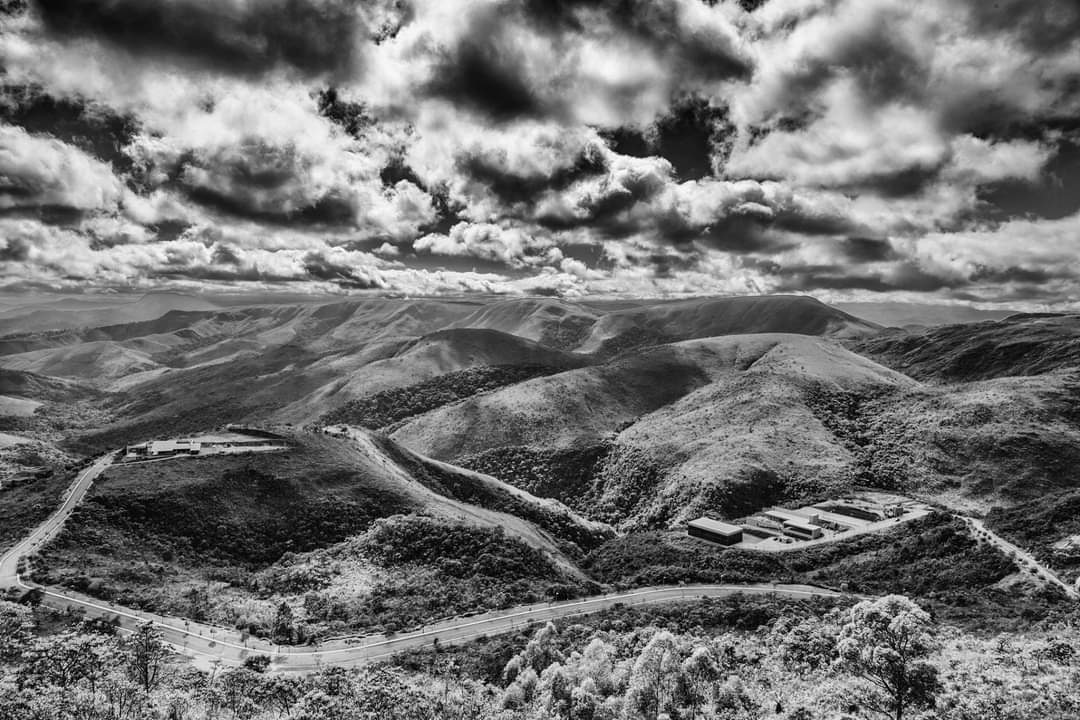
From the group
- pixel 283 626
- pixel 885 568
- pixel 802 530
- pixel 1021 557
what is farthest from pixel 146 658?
pixel 1021 557

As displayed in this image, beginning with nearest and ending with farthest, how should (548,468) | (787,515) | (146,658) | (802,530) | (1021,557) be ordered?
(146,658), (1021,557), (802,530), (787,515), (548,468)

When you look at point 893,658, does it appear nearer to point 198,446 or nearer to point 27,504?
point 27,504

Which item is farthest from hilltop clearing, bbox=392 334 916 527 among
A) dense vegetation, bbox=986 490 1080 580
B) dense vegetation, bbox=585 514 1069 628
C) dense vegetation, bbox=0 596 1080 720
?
dense vegetation, bbox=0 596 1080 720

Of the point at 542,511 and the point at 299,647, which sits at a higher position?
the point at 299,647

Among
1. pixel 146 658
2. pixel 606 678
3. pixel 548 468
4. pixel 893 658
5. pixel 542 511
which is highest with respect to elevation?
pixel 893 658

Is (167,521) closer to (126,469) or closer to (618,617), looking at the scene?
(126,469)

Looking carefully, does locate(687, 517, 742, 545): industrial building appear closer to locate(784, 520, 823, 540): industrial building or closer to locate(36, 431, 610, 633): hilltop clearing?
locate(784, 520, 823, 540): industrial building
